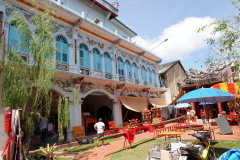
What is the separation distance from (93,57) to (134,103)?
5.17m

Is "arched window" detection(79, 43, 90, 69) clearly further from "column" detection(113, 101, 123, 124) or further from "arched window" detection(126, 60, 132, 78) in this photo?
"arched window" detection(126, 60, 132, 78)

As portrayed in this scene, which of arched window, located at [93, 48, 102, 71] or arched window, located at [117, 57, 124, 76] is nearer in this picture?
arched window, located at [93, 48, 102, 71]

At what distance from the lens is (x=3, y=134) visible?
12.6 feet

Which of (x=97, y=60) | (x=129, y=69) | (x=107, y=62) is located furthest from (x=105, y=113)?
(x=97, y=60)

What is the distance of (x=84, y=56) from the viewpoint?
1051 centimetres

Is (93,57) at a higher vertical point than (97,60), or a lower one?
higher

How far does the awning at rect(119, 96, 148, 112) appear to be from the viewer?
40.9ft

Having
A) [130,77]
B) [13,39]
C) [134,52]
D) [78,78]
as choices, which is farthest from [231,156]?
[134,52]

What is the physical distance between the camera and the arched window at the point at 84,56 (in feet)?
33.9

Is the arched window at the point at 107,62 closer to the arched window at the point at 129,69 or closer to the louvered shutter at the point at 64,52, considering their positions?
the arched window at the point at 129,69

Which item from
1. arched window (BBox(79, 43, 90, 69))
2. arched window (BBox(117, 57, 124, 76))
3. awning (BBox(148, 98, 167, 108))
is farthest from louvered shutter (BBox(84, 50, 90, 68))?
awning (BBox(148, 98, 167, 108))

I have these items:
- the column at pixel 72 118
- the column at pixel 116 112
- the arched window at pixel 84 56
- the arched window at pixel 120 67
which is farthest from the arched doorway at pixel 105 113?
the arched window at pixel 84 56

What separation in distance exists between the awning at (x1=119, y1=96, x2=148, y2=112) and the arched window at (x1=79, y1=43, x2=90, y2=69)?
12.5ft

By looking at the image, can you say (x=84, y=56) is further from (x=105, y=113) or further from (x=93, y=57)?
(x=105, y=113)
